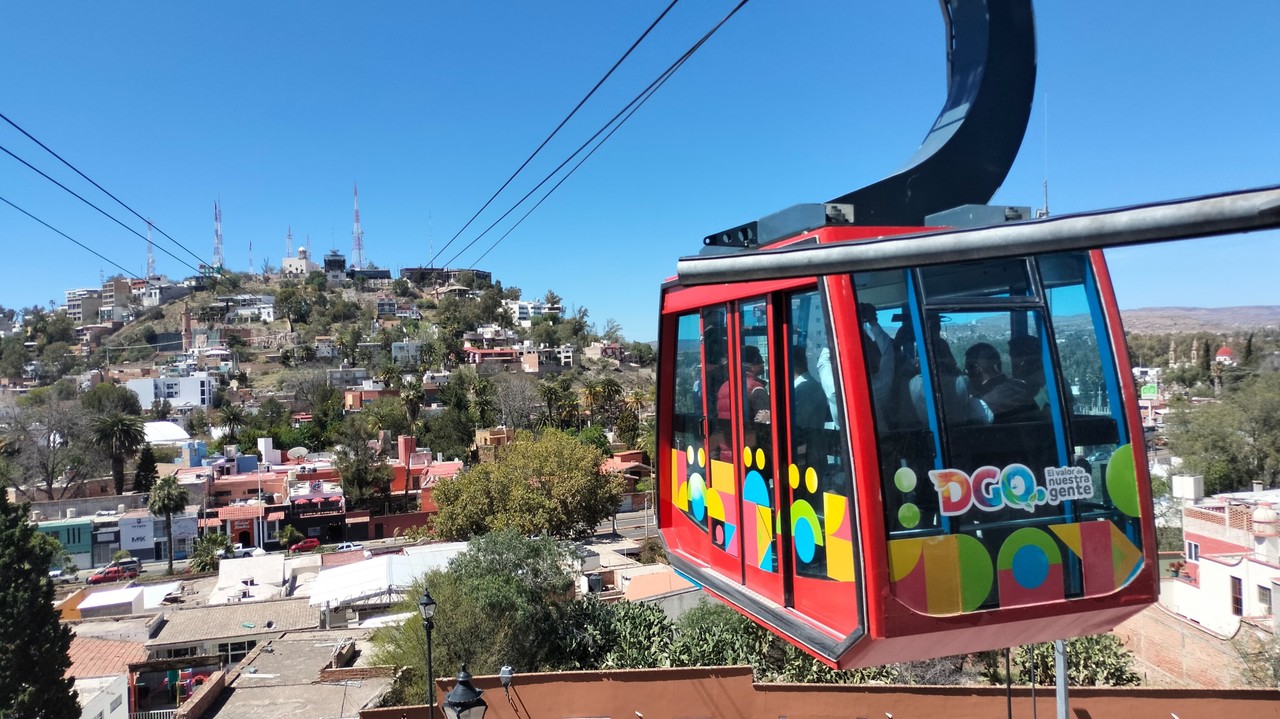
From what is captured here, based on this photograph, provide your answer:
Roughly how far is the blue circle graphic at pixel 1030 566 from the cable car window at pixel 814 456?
1.89 feet

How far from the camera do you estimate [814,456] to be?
3.03 metres

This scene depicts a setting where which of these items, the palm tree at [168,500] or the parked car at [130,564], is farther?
the palm tree at [168,500]

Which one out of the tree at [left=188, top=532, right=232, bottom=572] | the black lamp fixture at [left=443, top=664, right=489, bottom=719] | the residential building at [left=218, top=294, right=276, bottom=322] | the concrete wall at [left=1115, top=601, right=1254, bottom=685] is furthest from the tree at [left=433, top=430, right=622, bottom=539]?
the residential building at [left=218, top=294, right=276, bottom=322]

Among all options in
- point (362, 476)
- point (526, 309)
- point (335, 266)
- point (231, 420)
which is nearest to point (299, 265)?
point (335, 266)

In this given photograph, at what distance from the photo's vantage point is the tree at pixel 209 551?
Result: 30.9 m

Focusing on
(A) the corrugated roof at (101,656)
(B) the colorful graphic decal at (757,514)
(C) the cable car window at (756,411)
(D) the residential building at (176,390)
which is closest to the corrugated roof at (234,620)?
(A) the corrugated roof at (101,656)

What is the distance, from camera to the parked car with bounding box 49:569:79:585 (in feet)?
98.2

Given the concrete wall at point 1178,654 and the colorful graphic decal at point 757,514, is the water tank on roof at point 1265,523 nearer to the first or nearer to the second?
the concrete wall at point 1178,654

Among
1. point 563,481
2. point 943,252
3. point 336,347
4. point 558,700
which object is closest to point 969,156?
point 943,252

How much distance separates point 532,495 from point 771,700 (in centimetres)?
1757

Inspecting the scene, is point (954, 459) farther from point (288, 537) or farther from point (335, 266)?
point (335, 266)

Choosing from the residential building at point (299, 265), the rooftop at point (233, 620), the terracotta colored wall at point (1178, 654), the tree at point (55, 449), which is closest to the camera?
the terracotta colored wall at point (1178, 654)

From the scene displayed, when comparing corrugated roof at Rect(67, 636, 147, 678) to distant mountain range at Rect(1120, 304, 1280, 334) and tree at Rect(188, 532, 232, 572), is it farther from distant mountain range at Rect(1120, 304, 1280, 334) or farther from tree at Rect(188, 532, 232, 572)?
distant mountain range at Rect(1120, 304, 1280, 334)

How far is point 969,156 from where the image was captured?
12.2 ft
